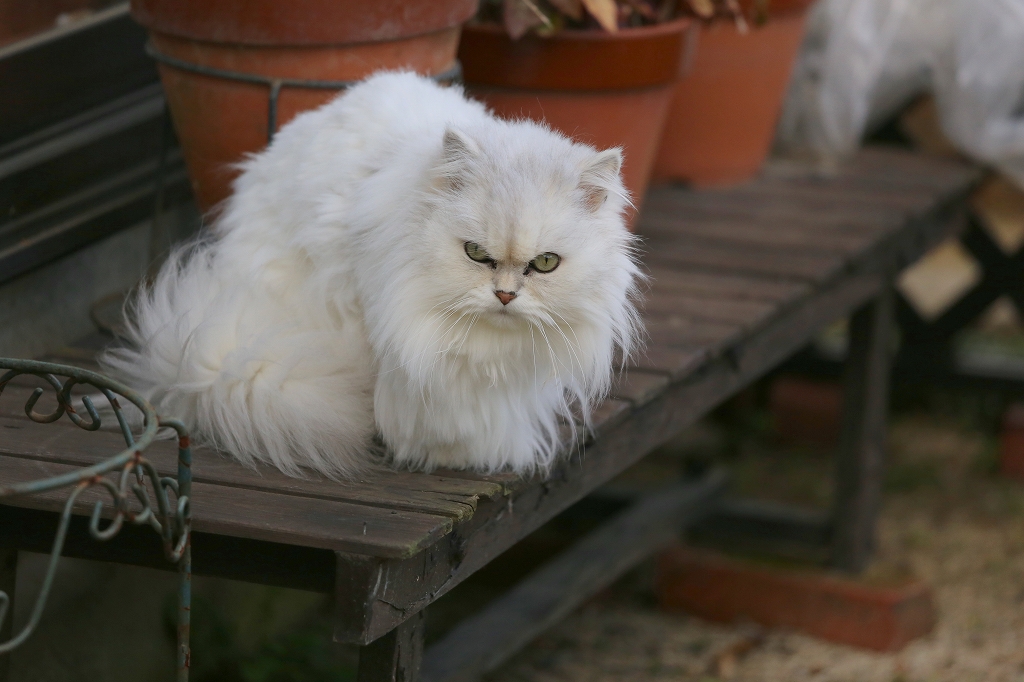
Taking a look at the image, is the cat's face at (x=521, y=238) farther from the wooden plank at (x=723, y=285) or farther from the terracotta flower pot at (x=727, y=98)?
the terracotta flower pot at (x=727, y=98)

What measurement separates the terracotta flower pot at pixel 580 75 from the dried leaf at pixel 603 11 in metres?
0.13

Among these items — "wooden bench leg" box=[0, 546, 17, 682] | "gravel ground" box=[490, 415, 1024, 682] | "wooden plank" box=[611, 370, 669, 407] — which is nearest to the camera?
"wooden bench leg" box=[0, 546, 17, 682]

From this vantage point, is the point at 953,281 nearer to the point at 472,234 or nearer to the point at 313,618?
the point at 313,618

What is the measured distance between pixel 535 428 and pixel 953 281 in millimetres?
4541

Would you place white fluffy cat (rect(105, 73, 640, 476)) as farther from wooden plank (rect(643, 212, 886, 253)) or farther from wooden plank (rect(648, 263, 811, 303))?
wooden plank (rect(643, 212, 886, 253))

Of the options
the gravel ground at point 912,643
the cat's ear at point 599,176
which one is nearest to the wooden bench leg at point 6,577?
the cat's ear at point 599,176

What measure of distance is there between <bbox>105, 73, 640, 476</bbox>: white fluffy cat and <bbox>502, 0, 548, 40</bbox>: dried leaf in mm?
517

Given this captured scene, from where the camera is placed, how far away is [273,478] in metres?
1.67

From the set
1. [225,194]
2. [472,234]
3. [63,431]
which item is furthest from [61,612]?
[472,234]

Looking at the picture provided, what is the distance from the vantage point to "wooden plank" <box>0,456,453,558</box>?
1.47 metres

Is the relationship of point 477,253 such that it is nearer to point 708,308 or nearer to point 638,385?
point 638,385

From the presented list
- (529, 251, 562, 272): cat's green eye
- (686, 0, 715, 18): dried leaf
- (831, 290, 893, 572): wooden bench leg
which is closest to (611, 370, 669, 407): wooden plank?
(529, 251, 562, 272): cat's green eye

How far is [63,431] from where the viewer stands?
5.87ft

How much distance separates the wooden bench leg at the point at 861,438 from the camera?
3.31 m
